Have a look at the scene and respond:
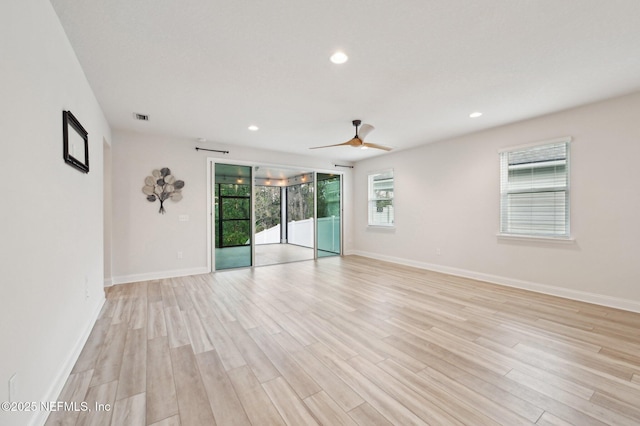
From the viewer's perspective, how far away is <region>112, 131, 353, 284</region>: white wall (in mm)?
4414

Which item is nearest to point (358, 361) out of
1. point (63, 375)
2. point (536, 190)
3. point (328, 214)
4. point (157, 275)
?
point (63, 375)

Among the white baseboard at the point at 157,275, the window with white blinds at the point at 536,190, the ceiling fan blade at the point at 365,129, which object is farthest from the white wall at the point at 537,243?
the white baseboard at the point at 157,275

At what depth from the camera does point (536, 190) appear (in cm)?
393

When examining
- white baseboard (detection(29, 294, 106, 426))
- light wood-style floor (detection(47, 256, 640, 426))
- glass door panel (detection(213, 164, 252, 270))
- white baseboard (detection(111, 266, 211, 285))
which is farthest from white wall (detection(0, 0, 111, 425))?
glass door panel (detection(213, 164, 252, 270))

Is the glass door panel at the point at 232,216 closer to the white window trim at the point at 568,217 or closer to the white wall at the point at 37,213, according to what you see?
the white wall at the point at 37,213

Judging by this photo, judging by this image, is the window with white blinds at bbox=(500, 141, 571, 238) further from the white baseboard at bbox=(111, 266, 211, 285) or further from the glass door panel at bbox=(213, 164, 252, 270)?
the white baseboard at bbox=(111, 266, 211, 285)

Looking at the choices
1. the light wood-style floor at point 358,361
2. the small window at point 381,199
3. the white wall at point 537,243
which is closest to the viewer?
the light wood-style floor at point 358,361

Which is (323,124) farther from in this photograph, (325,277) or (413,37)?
(325,277)

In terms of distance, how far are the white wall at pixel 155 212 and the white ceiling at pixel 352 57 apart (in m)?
0.74

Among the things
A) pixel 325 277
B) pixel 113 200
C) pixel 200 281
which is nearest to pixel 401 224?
pixel 325 277

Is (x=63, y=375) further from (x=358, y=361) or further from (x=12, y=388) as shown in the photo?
(x=358, y=361)

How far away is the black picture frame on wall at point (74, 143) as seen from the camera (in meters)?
1.94

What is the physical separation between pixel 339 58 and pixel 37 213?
7.86 feet

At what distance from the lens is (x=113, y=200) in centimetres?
436
